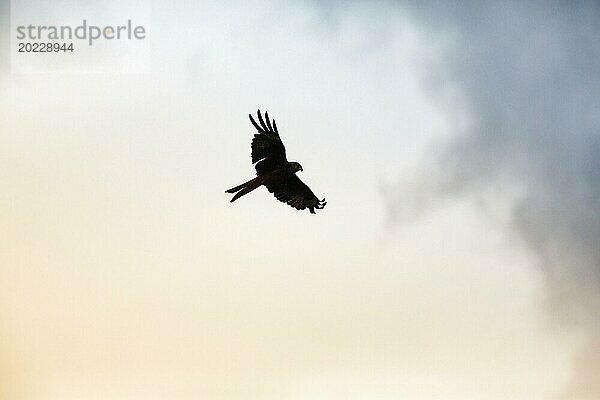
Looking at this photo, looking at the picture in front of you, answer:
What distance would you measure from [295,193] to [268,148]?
7.9 inches

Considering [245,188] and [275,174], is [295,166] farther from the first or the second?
[245,188]

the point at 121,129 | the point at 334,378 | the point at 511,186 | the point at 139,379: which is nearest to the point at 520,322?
the point at 511,186

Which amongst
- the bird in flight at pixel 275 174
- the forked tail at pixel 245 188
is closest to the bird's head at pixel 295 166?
the bird in flight at pixel 275 174

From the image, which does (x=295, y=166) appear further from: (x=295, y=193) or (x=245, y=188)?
(x=245, y=188)

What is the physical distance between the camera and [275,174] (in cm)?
301

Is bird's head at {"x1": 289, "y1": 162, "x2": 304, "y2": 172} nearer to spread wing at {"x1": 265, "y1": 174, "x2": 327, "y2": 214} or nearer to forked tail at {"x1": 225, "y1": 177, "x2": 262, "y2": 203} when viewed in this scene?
spread wing at {"x1": 265, "y1": 174, "x2": 327, "y2": 214}

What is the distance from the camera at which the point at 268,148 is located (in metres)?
2.98

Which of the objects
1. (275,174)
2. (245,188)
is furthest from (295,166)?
(245,188)

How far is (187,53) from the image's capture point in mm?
3062

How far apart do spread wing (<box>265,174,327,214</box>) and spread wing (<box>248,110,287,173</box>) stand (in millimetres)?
70

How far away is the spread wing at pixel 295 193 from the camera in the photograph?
301 cm

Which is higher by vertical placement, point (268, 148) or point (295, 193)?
point (268, 148)

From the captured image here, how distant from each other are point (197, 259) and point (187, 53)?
2.59ft

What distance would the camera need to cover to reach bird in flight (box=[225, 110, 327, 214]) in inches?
117
